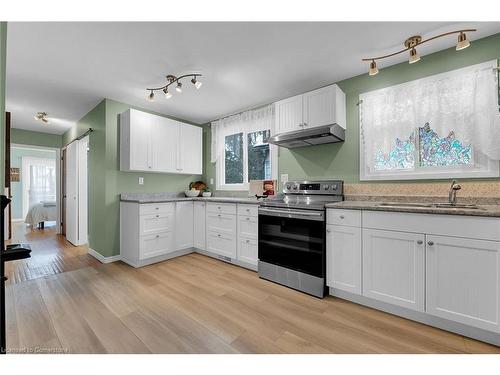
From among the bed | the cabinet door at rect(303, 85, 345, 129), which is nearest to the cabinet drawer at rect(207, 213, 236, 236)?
the cabinet door at rect(303, 85, 345, 129)

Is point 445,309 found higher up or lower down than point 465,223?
lower down

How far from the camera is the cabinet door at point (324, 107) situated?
8.15 ft

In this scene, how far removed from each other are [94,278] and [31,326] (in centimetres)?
96

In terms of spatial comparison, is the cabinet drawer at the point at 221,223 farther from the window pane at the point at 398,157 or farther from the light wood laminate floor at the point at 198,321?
the window pane at the point at 398,157

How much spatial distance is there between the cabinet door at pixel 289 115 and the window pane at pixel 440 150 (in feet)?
4.11

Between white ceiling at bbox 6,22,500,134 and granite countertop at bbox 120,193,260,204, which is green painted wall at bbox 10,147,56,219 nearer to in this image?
white ceiling at bbox 6,22,500,134

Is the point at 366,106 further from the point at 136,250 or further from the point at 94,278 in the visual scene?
the point at 94,278

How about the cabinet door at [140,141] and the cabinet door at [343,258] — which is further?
the cabinet door at [140,141]

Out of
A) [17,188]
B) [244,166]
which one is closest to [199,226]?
[244,166]

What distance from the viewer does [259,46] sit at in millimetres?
2016

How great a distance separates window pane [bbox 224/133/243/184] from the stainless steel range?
1.39 metres

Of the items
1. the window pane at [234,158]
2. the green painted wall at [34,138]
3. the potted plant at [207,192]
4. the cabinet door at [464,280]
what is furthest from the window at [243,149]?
the green painted wall at [34,138]

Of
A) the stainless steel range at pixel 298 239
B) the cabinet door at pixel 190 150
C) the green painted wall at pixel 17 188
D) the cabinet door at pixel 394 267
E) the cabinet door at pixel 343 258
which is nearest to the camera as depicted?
the cabinet door at pixel 394 267

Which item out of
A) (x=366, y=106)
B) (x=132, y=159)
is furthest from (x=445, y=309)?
(x=132, y=159)
